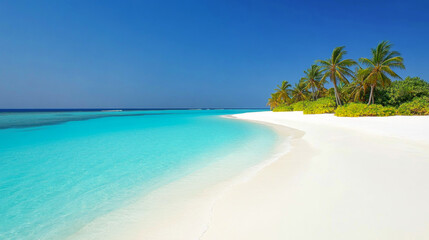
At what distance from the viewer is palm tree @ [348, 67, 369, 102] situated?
67.4 ft

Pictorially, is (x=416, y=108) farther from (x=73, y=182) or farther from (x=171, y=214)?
(x=73, y=182)

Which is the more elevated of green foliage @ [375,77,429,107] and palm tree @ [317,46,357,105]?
palm tree @ [317,46,357,105]

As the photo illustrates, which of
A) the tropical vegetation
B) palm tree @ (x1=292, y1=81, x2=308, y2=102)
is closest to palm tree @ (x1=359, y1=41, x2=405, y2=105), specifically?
the tropical vegetation

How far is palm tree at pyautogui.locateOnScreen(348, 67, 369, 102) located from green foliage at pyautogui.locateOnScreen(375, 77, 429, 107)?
152cm

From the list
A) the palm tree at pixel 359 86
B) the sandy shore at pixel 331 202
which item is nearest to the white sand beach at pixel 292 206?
the sandy shore at pixel 331 202

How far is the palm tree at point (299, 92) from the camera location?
116ft

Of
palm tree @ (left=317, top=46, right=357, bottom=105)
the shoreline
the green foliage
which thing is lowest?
the shoreline

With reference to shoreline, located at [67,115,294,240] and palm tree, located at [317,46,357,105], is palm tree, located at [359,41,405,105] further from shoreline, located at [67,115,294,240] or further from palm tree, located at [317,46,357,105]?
shoreline, located at [67,115,294,240]

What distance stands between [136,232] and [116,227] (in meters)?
0.40

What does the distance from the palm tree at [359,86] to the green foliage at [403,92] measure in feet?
4.98

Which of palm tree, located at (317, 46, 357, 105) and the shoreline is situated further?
palm tree, located at (317, 46, 357, 105)

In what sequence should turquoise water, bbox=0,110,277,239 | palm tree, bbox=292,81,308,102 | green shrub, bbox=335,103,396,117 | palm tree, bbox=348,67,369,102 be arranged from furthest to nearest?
palm tree, bbox=292,81,308,102
palm tree, bbox=348,67,369,102
green shrub, bbox=335,103,396,117
turquoise water, bbox=0,110,277,239

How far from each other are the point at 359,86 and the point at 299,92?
13.7m

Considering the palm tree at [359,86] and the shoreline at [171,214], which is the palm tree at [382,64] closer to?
the palm tree at [359,86]
